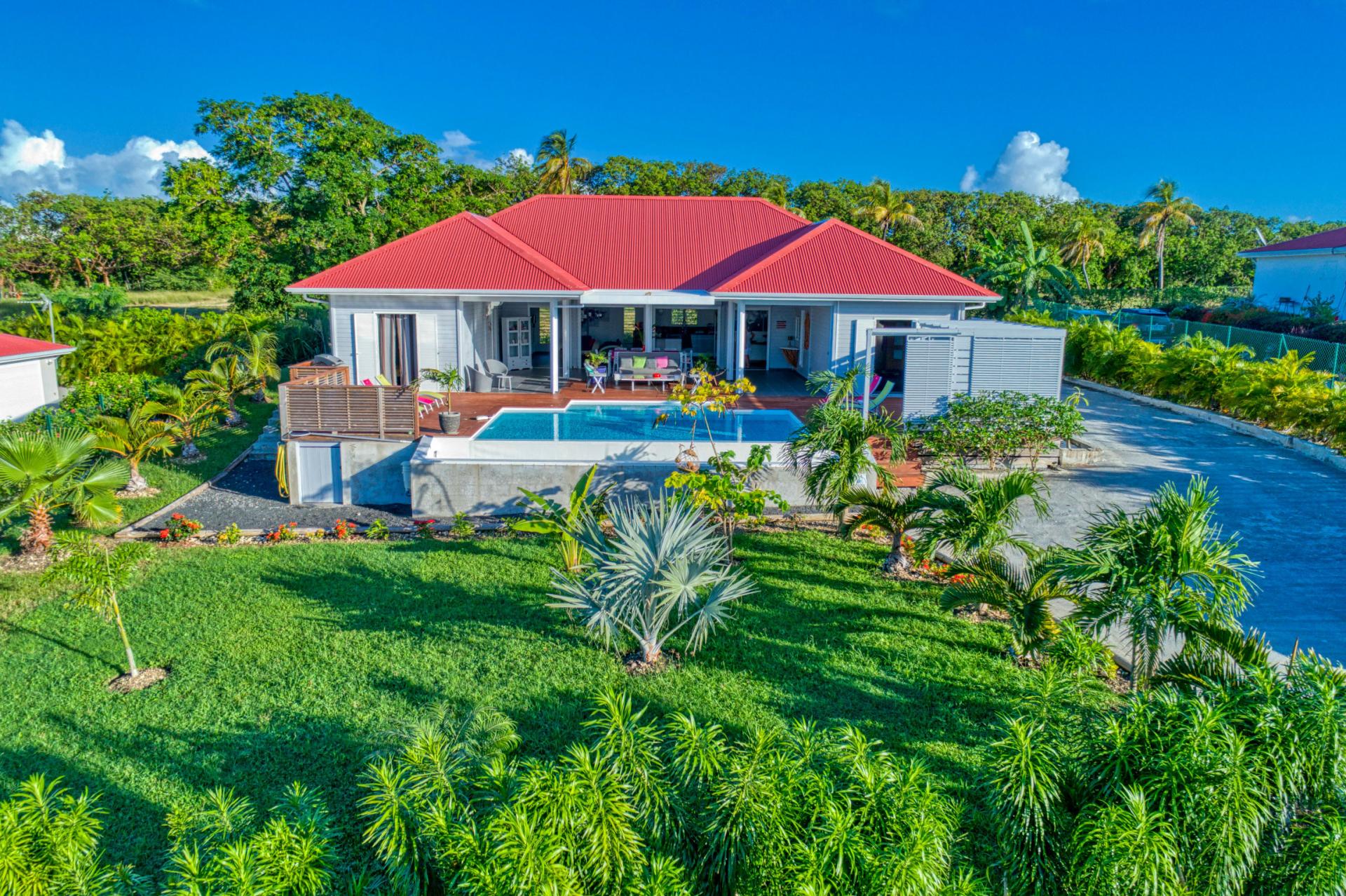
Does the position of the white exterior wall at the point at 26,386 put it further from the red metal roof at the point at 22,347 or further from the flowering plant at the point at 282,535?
the flowering plant at the point at 282,535

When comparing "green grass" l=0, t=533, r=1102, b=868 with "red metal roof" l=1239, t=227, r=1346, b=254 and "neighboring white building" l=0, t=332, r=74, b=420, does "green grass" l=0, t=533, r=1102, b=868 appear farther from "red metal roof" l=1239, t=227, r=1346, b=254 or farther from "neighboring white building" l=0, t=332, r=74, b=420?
"red metal roof" l=1239, t=227, r=1346, b=254

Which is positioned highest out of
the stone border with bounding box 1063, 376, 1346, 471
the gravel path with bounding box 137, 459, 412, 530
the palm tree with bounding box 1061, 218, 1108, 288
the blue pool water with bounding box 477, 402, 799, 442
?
the palm tree with bounding box 1061, 218, 1108, 288

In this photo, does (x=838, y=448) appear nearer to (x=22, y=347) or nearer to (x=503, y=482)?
(x=503, y=482)

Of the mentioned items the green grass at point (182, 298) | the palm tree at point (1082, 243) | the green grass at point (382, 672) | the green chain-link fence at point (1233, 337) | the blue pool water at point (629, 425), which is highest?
the palm tree at point (1082, 243)

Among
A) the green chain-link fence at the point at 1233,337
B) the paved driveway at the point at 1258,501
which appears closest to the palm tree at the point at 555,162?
the green chain-link fence at the point at 1233,337

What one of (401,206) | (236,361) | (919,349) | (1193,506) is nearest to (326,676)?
(1193,506)

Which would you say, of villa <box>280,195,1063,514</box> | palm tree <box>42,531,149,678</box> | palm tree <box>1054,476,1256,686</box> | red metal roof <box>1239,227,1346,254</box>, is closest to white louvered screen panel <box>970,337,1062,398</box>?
villa <box>280,195,1063,514</box>
